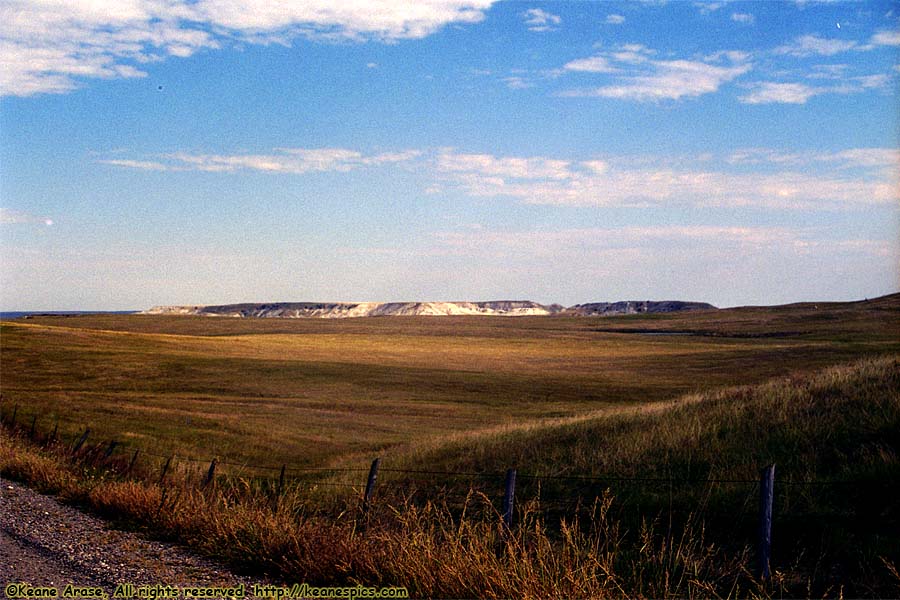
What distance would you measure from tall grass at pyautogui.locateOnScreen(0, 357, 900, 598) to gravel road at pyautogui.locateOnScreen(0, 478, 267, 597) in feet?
1.37

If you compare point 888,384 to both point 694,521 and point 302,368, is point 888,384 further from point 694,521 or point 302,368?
point 302,368

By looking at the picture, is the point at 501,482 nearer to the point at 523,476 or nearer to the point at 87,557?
the point at 523,476

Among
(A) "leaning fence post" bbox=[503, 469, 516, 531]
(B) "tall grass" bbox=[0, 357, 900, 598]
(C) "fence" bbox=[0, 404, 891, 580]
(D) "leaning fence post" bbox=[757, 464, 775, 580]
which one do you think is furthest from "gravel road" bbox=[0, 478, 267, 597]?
(D) "leaning fence post" bbox=[757, 464, 775, 580]

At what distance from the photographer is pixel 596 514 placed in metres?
13.6

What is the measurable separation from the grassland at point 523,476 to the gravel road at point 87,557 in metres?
0.43

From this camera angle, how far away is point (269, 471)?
25.5 meters

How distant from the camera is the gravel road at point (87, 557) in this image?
26.5 ft

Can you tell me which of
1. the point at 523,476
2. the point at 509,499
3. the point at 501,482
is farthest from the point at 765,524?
the point at 501,482

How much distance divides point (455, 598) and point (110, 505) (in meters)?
6.54

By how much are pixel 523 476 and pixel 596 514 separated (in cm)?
361

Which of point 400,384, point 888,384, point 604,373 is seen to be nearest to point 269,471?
point 888,384

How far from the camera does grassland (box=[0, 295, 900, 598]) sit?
8.22 m

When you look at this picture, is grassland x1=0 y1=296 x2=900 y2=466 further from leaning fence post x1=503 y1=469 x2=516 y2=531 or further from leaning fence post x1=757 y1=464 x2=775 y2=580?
leaning fence post x1=757 y1=464 x2=775 y2=580

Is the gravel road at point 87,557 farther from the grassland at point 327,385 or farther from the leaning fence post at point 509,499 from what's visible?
the grassland at point 327,385
